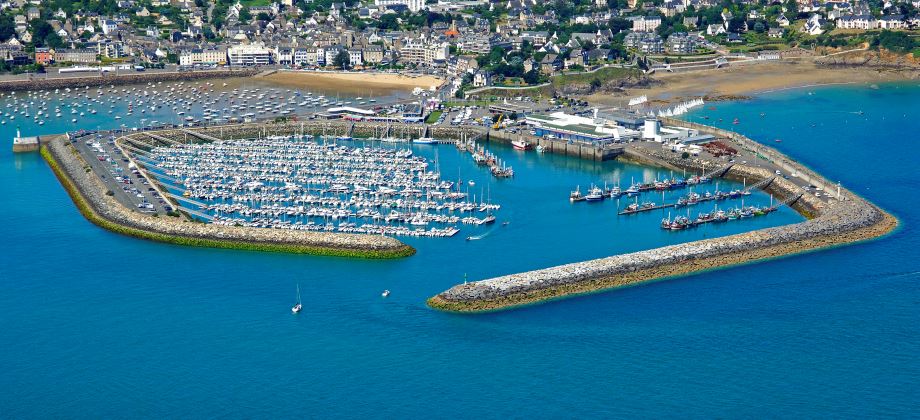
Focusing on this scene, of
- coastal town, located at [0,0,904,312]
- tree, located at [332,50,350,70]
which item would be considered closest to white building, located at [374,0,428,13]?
coastal town, located at [0,0,904,312]

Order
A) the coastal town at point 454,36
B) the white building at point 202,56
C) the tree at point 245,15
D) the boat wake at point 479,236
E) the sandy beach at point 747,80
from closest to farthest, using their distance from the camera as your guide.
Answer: the boat wake at point 479,236 → the sandy beach at point 747,80 → the coastal town at point 454,36 → the white building at point 202,56 → the tree at point 245,15

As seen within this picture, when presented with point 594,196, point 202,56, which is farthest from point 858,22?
point 594,196

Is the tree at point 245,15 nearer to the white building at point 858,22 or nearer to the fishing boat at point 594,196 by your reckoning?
the white building at point 858,22

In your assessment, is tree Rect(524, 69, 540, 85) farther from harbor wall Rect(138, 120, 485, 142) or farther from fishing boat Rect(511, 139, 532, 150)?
fishing boat Rect(511, 139, 532, 150)

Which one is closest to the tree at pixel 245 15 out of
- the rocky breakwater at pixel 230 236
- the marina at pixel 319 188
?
the marina at pixel 319 188

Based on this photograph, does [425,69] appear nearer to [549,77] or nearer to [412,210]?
[549,77]
